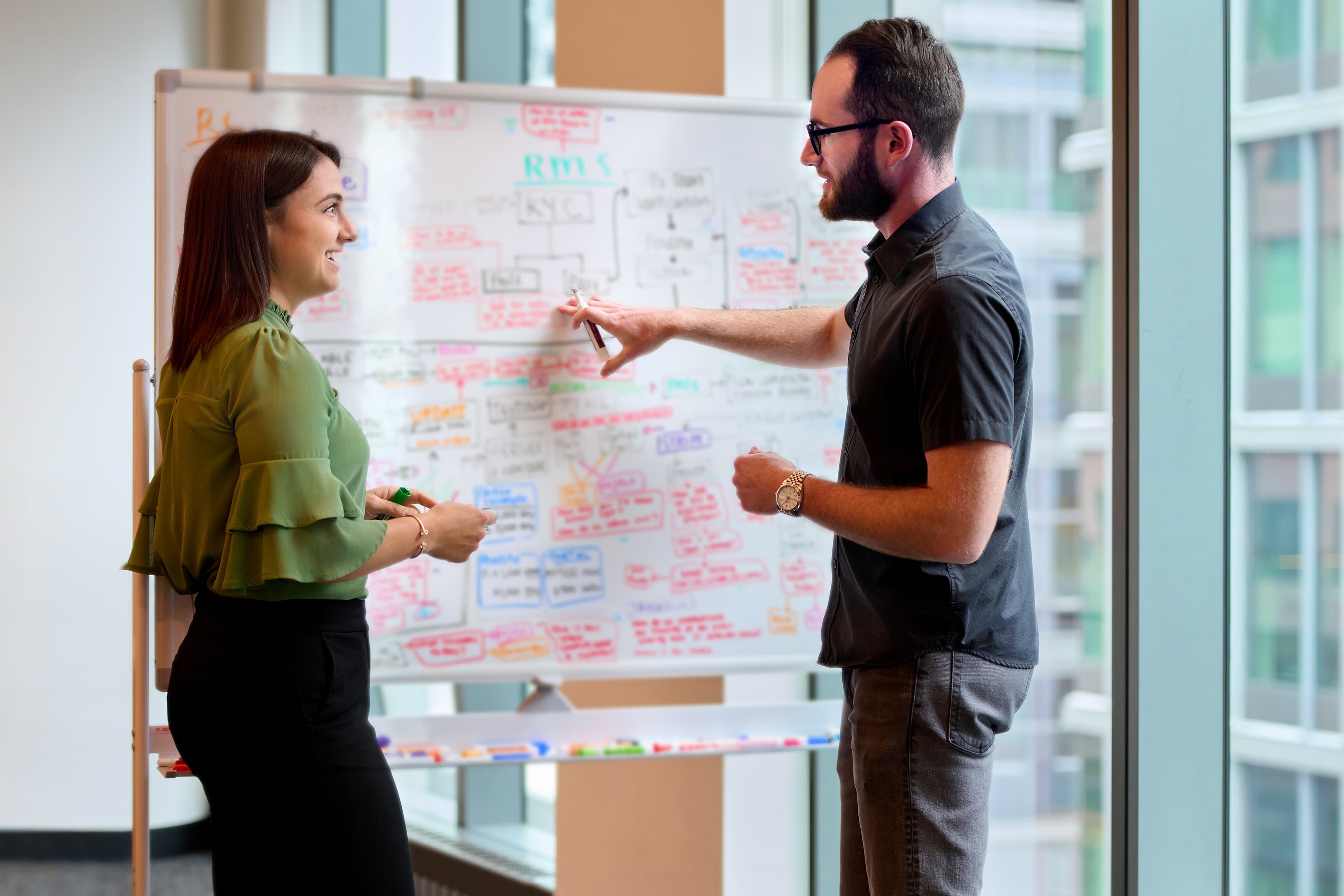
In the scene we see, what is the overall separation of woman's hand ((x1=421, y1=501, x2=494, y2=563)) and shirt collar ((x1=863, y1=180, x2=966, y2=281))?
69 centimetres

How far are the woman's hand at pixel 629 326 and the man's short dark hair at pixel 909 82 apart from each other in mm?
605

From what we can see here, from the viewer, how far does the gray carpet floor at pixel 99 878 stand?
335cm

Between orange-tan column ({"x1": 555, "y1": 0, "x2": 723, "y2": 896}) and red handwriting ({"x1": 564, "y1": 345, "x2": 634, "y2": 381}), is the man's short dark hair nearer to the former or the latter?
red handwriting ({"x1": 564, "y1": 345, "x2": 634, "y2": 381})

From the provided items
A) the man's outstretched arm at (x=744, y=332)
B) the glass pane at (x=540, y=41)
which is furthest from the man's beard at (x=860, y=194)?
the glass pane at (x=540, y=41)

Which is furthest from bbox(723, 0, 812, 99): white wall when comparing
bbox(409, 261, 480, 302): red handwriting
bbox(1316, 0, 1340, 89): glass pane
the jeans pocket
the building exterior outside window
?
the jeans pocket

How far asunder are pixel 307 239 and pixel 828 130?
0.75 metres

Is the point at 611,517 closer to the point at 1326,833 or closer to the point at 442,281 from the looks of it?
the point at 442,281

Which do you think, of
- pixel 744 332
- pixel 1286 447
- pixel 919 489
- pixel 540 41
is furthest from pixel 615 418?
pixel 540 41

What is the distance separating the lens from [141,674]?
1712 millimetres

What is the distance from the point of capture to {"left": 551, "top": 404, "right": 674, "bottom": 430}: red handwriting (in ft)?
6.81

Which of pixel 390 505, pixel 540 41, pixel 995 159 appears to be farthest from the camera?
pixel 540 41

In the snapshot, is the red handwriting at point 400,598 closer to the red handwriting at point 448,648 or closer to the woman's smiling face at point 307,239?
the red handwriting at point 448,648

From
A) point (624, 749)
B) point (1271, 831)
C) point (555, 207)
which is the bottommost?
point (1271, 831)

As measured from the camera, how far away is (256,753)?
1.29 metres
